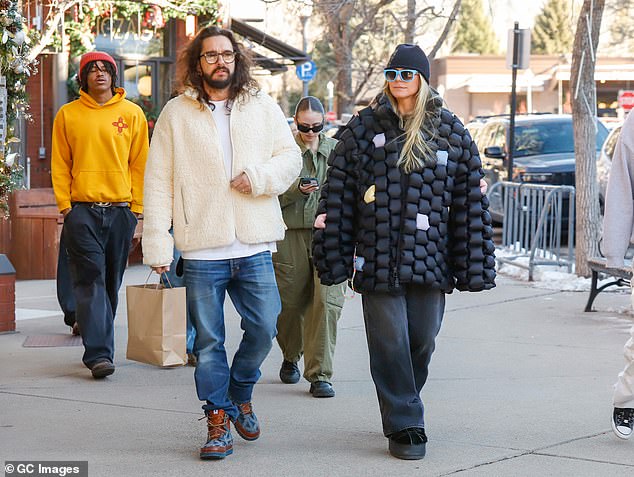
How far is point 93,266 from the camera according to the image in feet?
25.5

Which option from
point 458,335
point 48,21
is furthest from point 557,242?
point 48,21

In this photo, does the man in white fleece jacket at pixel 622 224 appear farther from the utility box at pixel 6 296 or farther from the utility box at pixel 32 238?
the utility box at pixel 32 238

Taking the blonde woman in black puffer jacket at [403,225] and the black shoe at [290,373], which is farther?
the black shoe at [290,373]

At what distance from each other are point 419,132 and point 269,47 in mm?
15905

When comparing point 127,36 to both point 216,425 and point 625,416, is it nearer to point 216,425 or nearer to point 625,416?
point 216,425

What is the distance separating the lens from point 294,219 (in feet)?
23.9

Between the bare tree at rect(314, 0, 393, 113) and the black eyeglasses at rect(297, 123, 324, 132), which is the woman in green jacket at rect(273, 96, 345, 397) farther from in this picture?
the bare tree at rect(314, 0, 393, 113)

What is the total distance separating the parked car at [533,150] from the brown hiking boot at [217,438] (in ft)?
38.2

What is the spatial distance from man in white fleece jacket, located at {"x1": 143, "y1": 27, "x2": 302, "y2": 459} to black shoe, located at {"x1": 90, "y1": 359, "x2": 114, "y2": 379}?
6.62 ft

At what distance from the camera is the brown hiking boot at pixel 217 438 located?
18.4ft

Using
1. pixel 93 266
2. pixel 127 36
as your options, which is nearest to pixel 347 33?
pixel 127 36

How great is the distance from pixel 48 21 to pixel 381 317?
10.9 metres

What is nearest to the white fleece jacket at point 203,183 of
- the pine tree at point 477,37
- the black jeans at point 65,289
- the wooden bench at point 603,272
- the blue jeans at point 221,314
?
the blue jeans at point 221,314

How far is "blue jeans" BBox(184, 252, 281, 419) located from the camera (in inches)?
223
